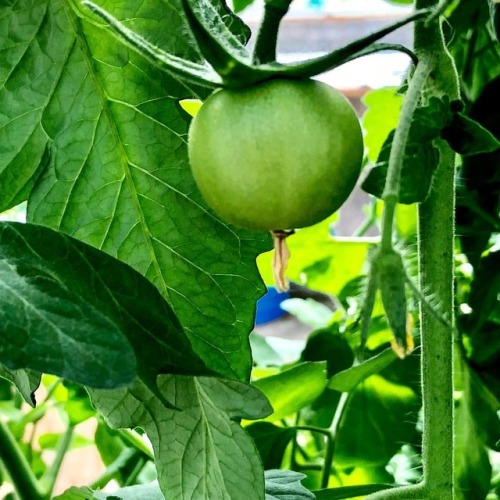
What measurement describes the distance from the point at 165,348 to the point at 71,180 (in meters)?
0.15

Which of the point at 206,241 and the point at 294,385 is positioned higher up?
the point at 206,241

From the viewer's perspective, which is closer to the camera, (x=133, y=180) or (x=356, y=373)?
(x=133, y=180)

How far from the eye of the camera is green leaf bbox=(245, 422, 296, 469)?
659 millimetres

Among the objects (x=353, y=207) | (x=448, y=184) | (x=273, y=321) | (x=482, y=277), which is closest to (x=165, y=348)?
(x=448, y=184)

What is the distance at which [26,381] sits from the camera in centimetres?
42

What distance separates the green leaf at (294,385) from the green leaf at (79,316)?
0.80ft

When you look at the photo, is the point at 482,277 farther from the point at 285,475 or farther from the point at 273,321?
the point at 273,321

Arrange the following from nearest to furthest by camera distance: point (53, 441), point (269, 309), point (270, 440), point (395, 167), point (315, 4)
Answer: point (395, 167) → point (270, 440) → point (53, 441) → point (269, 309) → point (315, 4)

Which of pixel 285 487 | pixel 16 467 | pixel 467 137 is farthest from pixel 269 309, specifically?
pixel 467 137

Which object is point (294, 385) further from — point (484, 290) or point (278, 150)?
point (278, 150)

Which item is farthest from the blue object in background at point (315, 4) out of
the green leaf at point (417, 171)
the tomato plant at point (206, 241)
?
the green leaf at point (417, 171)

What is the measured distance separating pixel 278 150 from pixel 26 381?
222 millimetres

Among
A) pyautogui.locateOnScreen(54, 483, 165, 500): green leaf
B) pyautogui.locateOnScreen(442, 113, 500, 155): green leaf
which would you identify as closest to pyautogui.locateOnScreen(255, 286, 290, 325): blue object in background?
pyautogui.locateOnScreen(54, 483, 165, 500): green leaf

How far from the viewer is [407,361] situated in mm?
692
